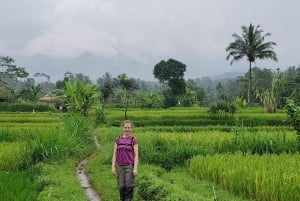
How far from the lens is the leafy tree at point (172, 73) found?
57688mm

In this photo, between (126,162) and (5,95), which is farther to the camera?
(5,95)

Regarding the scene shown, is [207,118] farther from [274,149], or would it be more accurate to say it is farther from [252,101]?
[252,101]

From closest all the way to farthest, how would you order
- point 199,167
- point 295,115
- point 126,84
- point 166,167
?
point 199,167
point 166,167
point 295,115
point 126,84

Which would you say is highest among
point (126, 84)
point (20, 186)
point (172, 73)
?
point (172, 73)

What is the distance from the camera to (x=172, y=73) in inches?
2400

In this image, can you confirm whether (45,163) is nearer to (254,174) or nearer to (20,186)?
(20,186)

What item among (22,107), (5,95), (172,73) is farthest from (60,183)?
(172,73)

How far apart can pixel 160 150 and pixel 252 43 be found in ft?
115

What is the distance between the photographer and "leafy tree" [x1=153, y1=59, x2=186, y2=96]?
189ft

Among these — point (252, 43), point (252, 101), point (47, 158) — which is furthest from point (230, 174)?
point (252, 101)

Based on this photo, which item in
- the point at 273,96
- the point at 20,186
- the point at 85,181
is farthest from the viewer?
the point at 273,96

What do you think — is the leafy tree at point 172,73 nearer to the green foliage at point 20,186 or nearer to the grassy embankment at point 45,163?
the grassy embankment at point 45,163

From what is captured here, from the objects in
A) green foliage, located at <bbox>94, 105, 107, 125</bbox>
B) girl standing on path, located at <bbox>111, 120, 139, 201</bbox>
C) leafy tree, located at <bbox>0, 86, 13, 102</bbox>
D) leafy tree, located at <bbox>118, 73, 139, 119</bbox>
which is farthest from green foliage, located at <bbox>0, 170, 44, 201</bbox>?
leafy tree, located at <bbox>118, 73, 139, 119</bbox>

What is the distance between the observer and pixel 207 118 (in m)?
29.5
